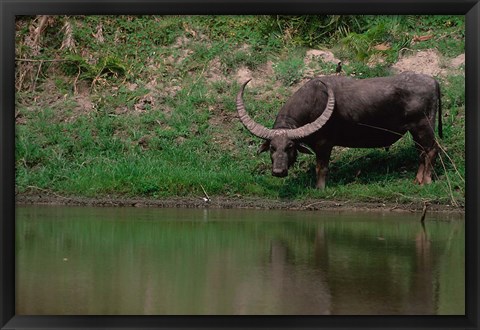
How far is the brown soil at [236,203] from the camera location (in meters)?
10.3

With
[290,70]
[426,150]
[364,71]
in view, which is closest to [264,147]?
[426,150]

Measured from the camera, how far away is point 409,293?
6.11 meters

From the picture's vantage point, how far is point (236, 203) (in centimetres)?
1053

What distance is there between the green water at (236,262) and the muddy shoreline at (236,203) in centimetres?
31

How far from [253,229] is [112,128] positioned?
441cm

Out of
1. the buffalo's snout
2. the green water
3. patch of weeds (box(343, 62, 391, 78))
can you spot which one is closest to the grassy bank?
patch of weeds (box(343, 62, 391, 78))

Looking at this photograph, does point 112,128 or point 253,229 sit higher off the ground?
point 112,128

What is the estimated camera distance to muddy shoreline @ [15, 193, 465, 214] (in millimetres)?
10312

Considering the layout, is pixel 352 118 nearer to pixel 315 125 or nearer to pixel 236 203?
pixel 315 125

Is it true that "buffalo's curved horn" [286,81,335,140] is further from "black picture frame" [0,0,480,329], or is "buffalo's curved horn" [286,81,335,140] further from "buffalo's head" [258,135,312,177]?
"black picture frame" [0,0,480,329]

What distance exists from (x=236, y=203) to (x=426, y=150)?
241cm

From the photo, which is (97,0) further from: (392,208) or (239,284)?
(392,208)

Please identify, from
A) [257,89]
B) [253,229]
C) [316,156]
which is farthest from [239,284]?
[257,89]

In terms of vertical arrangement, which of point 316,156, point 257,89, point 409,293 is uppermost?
point 257,89
